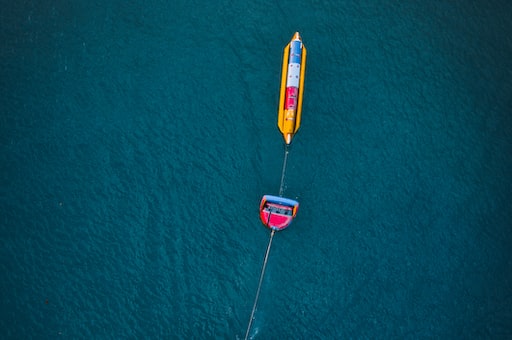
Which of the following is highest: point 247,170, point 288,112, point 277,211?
point 288,112

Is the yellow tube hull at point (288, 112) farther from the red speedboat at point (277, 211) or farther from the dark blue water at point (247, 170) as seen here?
the red speedboat at point (277, 211)

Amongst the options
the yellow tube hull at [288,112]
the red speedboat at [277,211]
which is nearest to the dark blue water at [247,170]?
the yellow tube hull at [288,112]

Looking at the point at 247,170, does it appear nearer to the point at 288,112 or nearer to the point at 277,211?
the point at 277,211

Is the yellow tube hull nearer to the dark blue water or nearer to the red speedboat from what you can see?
the dark blue water

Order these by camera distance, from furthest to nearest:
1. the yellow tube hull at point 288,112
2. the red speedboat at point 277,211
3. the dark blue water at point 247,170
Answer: the yellow tube hull at point 288,112, the dark blue water at point 247,170, the red speedboat at point 277,211

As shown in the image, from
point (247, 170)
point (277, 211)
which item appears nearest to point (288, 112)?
point (247, 170)

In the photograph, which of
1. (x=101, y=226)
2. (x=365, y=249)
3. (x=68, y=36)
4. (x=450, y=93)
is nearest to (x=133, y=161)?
(x=101, y=226)

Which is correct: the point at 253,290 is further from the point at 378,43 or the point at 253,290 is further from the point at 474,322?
the point at 378,43
